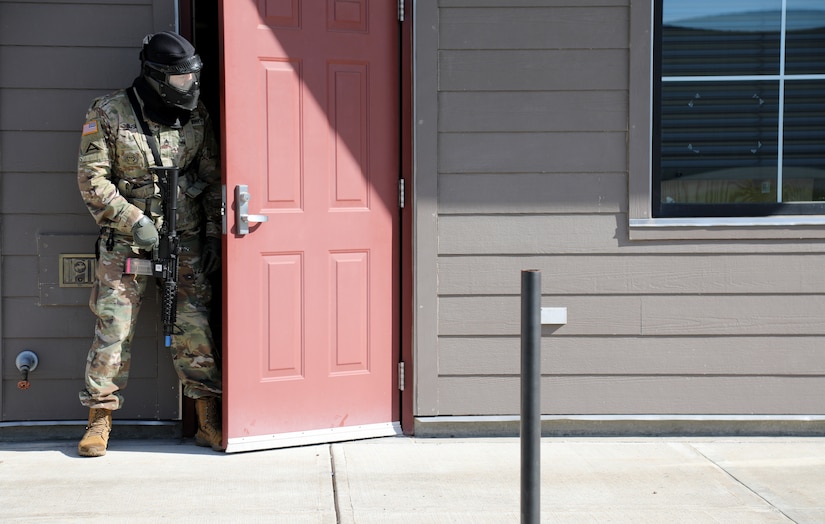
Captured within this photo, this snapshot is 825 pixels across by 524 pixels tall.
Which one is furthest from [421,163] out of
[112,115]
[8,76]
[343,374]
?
[8,76]

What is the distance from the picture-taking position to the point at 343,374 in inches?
200

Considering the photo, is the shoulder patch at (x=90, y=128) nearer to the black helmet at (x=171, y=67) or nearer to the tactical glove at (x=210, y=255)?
the black helmet at (x=171, y=67)

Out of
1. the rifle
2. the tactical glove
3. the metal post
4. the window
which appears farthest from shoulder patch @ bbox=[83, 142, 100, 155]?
the window

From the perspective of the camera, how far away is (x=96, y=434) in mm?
4805

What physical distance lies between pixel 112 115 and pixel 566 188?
2.21m

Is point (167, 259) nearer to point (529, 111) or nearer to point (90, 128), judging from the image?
point (90, 128)

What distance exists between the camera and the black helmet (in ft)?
15.0

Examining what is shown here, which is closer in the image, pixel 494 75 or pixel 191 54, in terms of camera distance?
pixel 191 54

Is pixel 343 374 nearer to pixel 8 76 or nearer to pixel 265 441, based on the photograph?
pixel 265 441

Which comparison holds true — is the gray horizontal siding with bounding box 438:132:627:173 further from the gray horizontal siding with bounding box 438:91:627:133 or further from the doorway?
the doorway

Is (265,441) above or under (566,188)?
under

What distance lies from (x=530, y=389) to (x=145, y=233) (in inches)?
92.9

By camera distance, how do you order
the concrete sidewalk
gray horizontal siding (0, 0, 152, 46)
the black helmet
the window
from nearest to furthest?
the concrete sidewalk
the black helmet
gray horizontal siding (0, 0, 152, 46)
the window

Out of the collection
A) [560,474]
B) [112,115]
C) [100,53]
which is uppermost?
[100,53]
